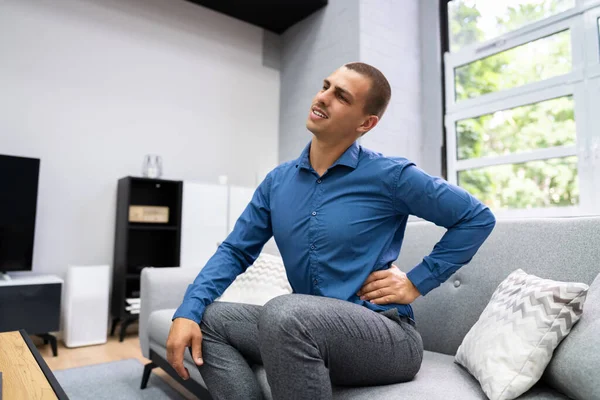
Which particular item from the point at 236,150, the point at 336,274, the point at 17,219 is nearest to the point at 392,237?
the point at 336,274

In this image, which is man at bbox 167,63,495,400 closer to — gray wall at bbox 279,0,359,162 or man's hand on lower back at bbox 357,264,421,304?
man's hand on lower back at bbox 357,264,421,304

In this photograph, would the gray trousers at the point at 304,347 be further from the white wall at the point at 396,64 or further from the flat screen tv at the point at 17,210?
the white wall at the point at 396,64

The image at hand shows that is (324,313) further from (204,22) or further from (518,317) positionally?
(204,22)

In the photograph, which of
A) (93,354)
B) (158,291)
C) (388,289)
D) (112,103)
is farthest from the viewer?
(112,103)

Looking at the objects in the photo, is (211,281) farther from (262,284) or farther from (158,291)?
(158,291)

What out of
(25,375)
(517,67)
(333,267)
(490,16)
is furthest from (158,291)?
(490,16)

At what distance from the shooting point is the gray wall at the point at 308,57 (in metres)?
3.75

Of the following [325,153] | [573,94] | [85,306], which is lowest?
[85,306]

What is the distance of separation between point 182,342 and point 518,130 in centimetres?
324

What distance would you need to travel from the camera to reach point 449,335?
4.53ft

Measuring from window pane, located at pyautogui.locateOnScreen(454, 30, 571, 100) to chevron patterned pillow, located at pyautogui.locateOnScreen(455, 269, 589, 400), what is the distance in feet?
8.93

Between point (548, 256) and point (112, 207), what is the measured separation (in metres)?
3.10

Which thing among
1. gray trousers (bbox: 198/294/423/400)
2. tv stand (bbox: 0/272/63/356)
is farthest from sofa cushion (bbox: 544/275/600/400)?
tv stand (bbox: 0/272/63/356)

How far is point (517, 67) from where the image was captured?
11.2ft
